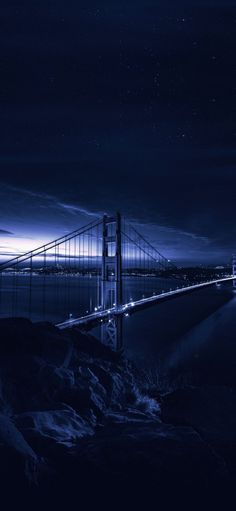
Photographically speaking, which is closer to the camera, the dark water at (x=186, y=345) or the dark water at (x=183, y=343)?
the dark water at (x=186, y=345)

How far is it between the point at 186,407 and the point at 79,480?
655 centimetres

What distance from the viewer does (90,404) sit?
937 centimetres

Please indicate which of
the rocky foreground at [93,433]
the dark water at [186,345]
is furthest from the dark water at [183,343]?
the rocky foreground at [93,433]

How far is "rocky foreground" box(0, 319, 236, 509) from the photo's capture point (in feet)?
19.3

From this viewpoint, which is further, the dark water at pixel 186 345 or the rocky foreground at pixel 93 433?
the dark water at pixel 186 345

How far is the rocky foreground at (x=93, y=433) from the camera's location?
19.3ft

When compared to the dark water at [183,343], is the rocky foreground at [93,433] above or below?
above

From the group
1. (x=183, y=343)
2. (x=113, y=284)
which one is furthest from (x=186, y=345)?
(x=113, y=284)

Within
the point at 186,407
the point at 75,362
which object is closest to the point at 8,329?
the point at 75,362

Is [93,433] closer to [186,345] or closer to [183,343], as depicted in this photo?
[186,345]

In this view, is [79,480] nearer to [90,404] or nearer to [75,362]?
[90,404]

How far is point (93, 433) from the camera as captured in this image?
320 inches

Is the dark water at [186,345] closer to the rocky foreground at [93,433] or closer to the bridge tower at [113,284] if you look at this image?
the bridge tower at [113,284]

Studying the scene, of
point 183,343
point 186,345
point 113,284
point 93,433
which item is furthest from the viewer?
point 183,343
